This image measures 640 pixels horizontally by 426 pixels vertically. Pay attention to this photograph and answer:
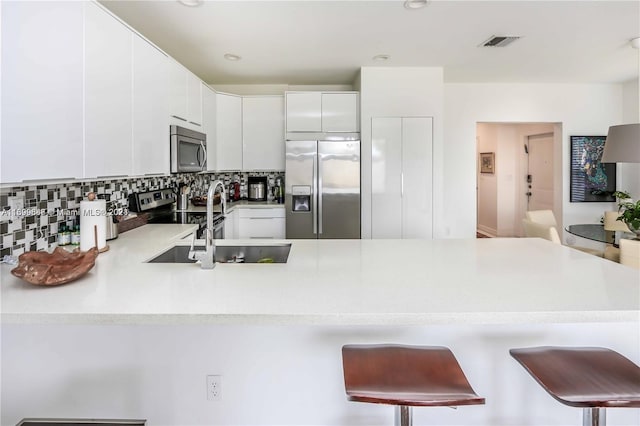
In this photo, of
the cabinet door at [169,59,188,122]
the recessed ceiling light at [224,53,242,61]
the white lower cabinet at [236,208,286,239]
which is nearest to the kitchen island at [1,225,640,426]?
the cabinet door at [169,59,188,122]

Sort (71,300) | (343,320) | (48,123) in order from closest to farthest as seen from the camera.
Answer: (343,320), (71,300), (48,123)

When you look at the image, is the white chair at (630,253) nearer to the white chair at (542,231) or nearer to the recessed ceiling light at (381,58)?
the white chair at (542,231)

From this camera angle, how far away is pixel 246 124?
454 cm

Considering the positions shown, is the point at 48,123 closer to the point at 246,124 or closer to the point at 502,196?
the point at 246,124

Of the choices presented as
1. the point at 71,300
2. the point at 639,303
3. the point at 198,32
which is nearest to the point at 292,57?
the point at 198,32

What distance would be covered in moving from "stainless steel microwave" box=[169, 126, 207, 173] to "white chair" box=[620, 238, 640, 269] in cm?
326

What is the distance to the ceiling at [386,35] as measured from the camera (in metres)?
2.68

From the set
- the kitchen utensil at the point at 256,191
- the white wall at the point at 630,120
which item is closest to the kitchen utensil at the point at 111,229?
the kitchen utensil at the point at 256,191

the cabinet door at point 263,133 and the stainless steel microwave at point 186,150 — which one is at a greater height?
the cabinet door at point 263,133

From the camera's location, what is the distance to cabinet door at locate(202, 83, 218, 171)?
3814 mm

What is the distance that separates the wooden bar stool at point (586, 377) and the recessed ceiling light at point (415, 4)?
2.28m

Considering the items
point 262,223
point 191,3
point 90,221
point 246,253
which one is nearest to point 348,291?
point 246,253

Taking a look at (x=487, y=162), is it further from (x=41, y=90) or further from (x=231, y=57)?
(x=41, y=90)

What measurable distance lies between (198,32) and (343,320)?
2.93m
